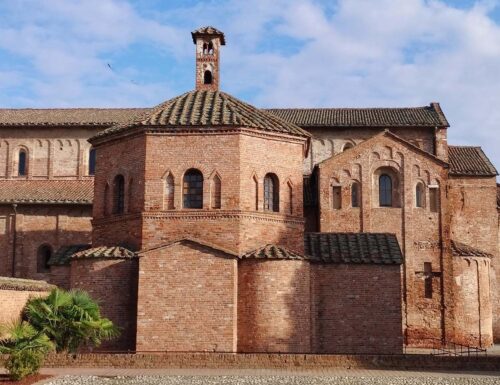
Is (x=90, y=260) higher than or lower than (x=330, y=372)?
higher

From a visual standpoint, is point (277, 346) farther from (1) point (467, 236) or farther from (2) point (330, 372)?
(1) point (467, 236)

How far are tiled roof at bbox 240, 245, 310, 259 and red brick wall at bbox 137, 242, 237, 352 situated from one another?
0.71 m

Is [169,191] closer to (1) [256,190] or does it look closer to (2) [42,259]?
(1) [256,190]

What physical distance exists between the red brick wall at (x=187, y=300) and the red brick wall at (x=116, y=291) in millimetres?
723

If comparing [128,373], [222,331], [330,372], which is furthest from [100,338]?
A: [330,372]

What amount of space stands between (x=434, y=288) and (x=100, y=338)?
17392 mm

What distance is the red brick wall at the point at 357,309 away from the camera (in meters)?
21.7

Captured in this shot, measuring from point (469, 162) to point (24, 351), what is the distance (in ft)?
87.9

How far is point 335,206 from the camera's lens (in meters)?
31.6

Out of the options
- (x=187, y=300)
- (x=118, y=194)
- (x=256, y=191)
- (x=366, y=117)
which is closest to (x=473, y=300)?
(x=366, y=117)

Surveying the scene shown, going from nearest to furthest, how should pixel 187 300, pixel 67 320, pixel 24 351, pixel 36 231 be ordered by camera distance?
pixel 24 351 → pixel 67 320 → pixel 187 300 → pixel 36 231

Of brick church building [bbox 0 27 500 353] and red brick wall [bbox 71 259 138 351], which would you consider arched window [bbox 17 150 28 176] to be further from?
red brick wall [bbox 71 259 138 351]

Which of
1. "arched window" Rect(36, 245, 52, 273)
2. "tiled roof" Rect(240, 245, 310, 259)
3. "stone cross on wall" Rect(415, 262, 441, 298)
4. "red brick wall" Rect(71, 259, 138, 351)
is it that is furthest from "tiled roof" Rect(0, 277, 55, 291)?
"stone cross on wall" Rect(415, 262, 441, 298)

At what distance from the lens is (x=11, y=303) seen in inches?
924
